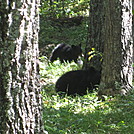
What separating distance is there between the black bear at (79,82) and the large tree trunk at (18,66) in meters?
5.72

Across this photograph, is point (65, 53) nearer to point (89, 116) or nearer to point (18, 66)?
point (89, 116)

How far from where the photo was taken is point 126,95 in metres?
7.52

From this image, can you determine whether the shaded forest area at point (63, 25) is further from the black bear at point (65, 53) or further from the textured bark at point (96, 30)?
the textured bark at point (96, 30)

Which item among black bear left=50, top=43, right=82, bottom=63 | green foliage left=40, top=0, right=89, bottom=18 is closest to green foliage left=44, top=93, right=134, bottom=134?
black bear left=50, top=43, right=82, bottom=63

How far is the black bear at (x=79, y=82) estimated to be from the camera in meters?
9.29

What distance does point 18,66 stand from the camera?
3.33m

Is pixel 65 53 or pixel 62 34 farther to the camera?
pixel 62 34

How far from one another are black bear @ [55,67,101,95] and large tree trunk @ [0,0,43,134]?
5719 mm

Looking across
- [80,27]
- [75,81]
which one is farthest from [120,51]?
[80,27]

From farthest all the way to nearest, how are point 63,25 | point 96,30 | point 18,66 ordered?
point 63,25 → point 96,30 → point 18,66

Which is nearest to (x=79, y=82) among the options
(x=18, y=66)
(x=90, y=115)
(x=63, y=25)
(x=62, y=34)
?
(x=90, y=115)

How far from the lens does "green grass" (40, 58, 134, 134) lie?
18.0 feet

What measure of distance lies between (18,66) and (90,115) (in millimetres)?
3351

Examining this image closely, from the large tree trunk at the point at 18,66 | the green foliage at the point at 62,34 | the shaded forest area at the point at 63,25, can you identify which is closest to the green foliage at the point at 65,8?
the shaded forest area at the point at 63,25
